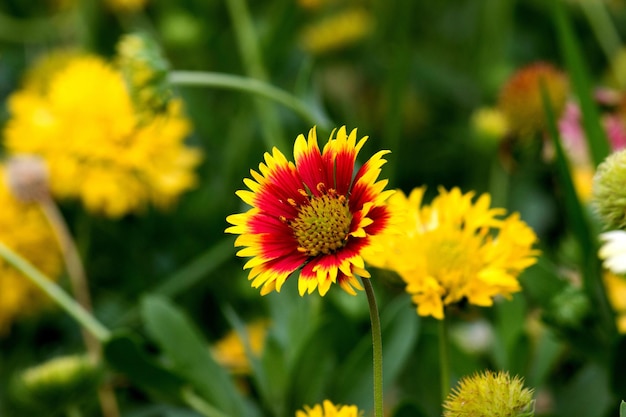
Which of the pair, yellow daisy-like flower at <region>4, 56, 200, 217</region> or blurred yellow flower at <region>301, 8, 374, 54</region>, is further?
blurred yellow flower at <region>301, 8, 374, 54</region>

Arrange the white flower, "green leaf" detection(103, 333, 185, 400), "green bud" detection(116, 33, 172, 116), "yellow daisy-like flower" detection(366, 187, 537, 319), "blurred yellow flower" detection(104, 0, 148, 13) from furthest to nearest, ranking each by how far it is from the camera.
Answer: "blurred yellow flower" detection(104, 0, 148, 13) < "green bud" detection(116, 33, 172, 116) < "green leaf" detection(103, 333, 185, 400) < "yellow daisy-like flower" detection(366, 187, 537, 319) < the white flower

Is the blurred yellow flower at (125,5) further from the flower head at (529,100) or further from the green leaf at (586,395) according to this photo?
the green leaf at (586,395)

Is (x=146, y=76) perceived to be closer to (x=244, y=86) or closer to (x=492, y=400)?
(x=244, y=86)

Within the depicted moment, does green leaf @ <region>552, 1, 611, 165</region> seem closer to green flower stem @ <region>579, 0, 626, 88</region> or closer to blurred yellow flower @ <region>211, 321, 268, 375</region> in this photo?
blurred yellow flower @ <region>211, 321, 268, 375</region>

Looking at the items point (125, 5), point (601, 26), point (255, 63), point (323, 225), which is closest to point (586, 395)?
point (323, 225)

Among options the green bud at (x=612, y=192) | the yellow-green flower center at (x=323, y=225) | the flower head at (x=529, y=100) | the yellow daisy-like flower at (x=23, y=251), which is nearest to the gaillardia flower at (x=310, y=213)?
the yellow-green flower center at (x=323, y=225)

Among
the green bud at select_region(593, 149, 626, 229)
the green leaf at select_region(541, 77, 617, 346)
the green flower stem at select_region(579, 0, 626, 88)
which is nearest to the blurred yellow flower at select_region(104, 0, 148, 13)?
the green flower stem at select_region(579, 0, 626, 88)
